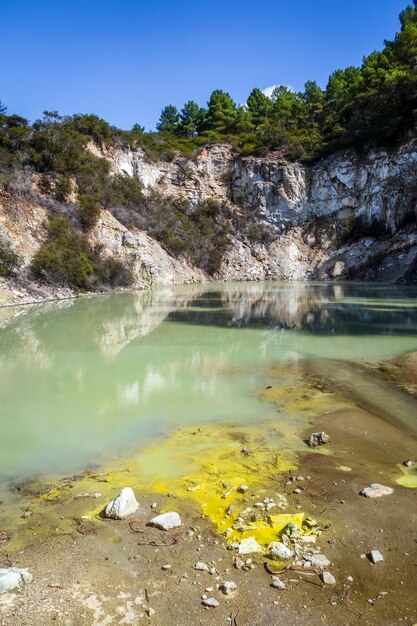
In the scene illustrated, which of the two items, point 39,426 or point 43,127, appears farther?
point 43,127

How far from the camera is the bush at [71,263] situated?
27500 millimetres

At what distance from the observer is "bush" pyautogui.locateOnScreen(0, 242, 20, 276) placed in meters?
25.0

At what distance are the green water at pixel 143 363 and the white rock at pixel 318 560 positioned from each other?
287 cm

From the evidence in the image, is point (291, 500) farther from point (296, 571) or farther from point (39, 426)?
point (39, 426)

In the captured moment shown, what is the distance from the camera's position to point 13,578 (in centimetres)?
315

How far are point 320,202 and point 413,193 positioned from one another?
1109 cm

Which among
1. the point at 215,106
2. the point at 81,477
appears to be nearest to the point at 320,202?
the point at 215,106

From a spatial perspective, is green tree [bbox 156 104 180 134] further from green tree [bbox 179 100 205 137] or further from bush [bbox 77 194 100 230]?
bush [bbox 77 194 100 230]

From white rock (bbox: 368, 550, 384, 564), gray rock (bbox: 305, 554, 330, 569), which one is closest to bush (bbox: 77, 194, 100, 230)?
gray rock (bbox: 305, 554, 330, 569)

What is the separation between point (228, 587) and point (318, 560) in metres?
0.72

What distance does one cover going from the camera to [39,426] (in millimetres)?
6570

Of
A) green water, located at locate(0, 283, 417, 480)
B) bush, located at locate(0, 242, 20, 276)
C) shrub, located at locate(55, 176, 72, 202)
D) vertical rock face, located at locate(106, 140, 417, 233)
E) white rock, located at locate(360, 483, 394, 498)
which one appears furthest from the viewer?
vertical rock face, located at locate(106, 140, 417, 233)

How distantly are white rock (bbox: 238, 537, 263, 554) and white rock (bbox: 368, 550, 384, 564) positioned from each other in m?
0.81

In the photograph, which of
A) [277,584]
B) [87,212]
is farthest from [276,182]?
[277,584]
